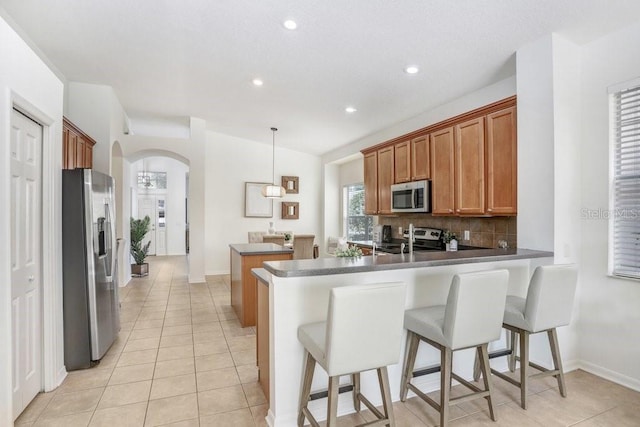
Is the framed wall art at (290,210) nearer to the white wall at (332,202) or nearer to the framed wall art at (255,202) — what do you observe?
the framed wall art at (255,202)

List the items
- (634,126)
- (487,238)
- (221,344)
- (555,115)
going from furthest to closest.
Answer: (487,238), (221,344), (555,115), (634,126)

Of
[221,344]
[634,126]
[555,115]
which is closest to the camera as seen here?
[634,126]

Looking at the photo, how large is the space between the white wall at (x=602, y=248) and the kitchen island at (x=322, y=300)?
709 mm

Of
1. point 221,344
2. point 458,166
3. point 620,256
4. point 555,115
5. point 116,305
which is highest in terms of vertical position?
point 555,115

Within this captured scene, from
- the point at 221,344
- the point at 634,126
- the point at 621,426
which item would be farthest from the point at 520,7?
the point at 221,344

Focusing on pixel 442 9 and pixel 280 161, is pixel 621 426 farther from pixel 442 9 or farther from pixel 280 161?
pixel 280 161

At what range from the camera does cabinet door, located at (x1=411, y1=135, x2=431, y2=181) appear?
13.7ft

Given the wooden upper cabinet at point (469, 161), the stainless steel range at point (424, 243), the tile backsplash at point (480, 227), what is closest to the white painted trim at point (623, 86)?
the wooden upper cabinet at point (469, 161)

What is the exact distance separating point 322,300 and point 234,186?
5.88m

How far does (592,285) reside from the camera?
111 inches

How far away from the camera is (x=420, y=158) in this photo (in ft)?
14.1

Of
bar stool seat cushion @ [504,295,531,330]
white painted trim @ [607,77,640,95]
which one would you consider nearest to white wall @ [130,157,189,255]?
bar stool seat cushion @ [504,295,531,330]

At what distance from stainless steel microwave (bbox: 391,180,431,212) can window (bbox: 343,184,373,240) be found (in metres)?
2.15

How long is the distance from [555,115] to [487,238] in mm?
1469
